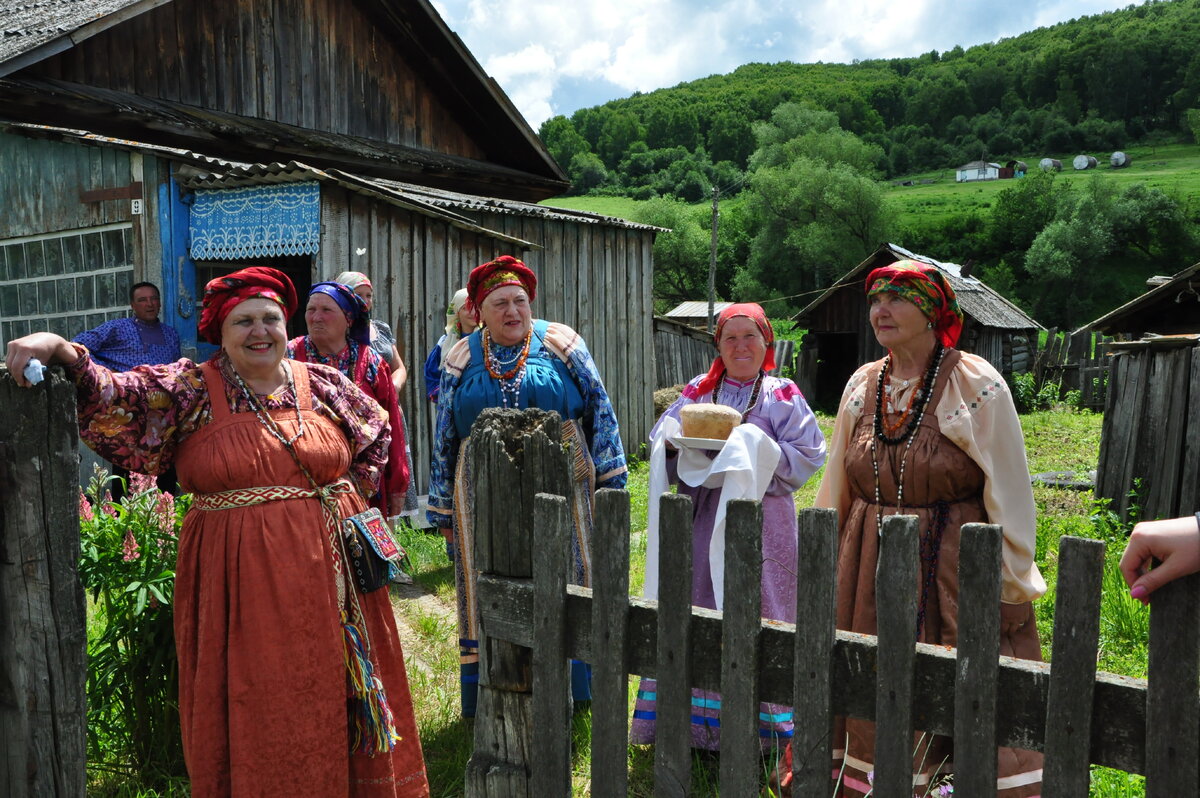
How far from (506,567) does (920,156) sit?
9714 centimetres

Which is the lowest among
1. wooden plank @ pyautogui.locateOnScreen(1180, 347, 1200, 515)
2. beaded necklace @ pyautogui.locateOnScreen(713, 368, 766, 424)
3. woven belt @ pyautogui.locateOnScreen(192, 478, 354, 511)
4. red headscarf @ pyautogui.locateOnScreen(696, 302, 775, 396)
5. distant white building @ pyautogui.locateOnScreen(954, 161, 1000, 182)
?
wooden plank @ pyautogui.locateOnScreen(1180, 347, 1200, 515)

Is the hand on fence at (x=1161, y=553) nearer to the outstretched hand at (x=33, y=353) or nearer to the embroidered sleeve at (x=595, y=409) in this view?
the outstretched hand at (x=33, y=353)

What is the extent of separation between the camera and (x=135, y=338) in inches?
266

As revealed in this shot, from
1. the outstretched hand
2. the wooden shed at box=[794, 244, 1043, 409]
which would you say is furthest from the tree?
the outstretched hand

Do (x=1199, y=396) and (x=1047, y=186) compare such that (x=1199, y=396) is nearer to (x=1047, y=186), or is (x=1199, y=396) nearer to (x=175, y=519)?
(x=175, y=519)

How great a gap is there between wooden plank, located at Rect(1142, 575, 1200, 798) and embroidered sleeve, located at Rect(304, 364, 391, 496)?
2.40 metres

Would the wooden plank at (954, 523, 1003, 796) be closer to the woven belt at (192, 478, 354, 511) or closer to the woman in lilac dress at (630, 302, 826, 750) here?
the woman in lilac dress at (630, 302, 826, 750)

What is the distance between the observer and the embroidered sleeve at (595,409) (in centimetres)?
408

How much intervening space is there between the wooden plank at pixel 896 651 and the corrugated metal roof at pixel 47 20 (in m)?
8.63

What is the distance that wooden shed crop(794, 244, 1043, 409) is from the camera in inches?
875

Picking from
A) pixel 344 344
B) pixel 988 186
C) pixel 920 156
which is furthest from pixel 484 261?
pixel 920 156

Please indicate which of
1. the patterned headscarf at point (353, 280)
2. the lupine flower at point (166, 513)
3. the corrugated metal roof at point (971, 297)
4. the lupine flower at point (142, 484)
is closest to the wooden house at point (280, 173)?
the patterned headscarf at point (353, 280)

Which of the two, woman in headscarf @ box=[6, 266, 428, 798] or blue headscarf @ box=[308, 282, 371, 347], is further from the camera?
blue headscarf @ box=[308, 282, 371, 347]

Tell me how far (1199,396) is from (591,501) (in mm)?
5084
